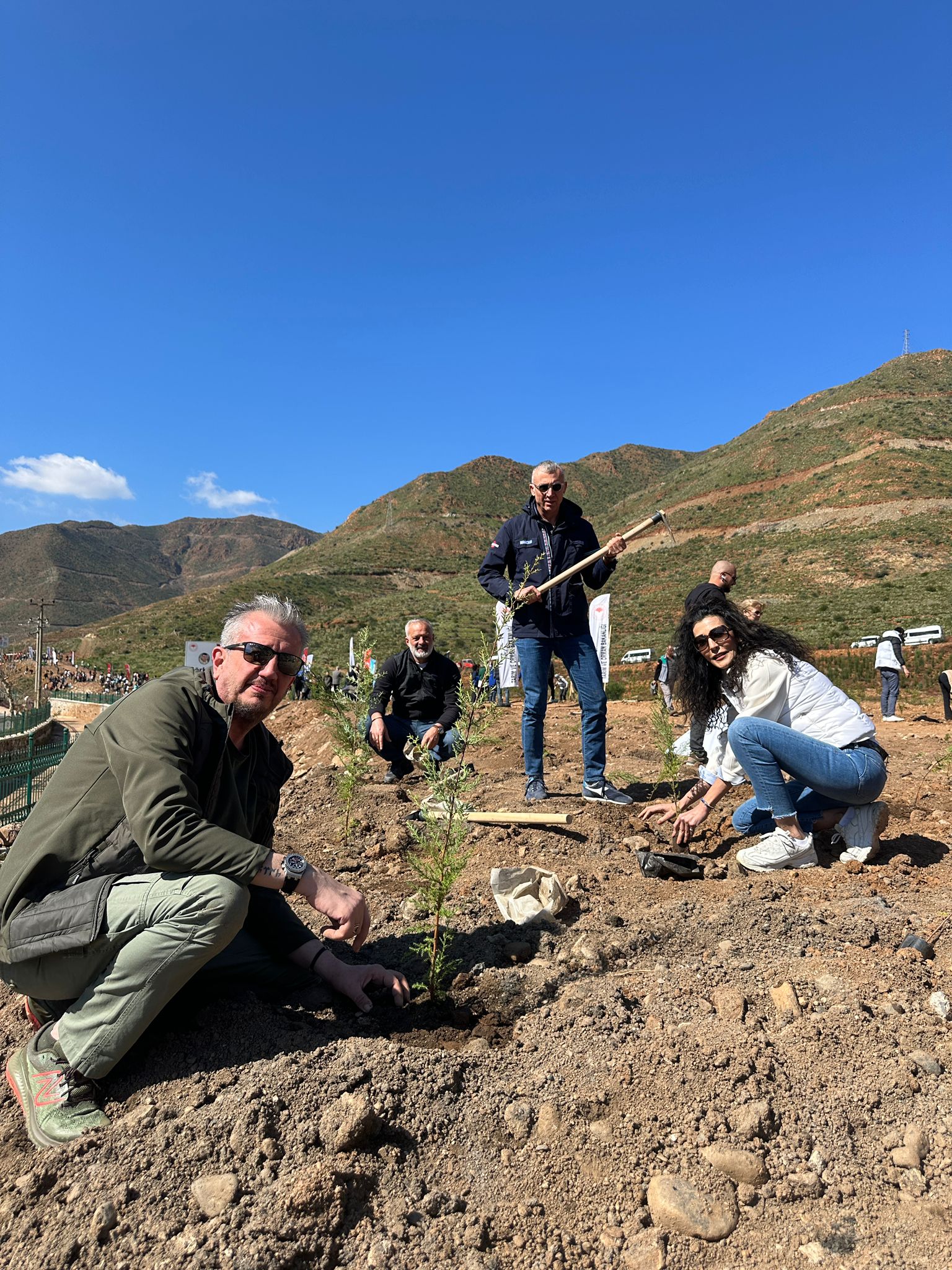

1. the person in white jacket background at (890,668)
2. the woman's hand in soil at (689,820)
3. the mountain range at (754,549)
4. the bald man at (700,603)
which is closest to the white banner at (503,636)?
the bald man at (700,603)

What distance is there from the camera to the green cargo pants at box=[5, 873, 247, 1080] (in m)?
1.78

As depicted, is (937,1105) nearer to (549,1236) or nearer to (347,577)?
(549,1236)

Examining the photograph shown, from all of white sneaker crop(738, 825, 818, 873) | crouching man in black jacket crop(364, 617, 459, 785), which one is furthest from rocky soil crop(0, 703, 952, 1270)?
crouching man in black jacket crop(364, 617, 459, 785)

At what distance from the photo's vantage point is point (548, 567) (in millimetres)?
4438

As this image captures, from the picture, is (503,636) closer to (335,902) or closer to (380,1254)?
(335,902)

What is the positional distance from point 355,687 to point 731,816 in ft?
7.82

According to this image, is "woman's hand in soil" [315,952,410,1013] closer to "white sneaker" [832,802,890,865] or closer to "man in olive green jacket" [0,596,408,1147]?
"man in olive green jacket" [0,596,408,1147]

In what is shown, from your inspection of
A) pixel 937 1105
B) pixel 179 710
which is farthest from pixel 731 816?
pixel 179 710

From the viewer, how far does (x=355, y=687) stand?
4.69 metres

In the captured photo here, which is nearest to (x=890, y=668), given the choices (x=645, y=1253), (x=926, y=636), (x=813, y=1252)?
(x=813, y=1252)

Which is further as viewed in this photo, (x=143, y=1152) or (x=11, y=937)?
(x=11, y=937)

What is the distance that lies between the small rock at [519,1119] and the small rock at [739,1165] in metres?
0.42

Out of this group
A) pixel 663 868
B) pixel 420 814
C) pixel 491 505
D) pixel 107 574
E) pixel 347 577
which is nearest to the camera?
pixel 663 868

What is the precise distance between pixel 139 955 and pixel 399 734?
11.8 ft
